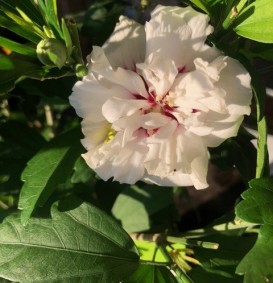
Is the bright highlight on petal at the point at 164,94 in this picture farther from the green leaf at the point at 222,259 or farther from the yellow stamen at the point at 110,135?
the green leaf at the point at 222,259

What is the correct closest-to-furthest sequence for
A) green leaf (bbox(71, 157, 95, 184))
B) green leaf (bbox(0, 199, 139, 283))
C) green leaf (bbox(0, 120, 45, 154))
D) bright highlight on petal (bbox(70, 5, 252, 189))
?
bright highlight on petal (bbox(70, 5, 252, 189))
green leaf (bbox(0, 199, 139, 283))
green leaf (bbox(71, 157, 95, 184))
green leaf (bbox(0, 120, 45, 154))

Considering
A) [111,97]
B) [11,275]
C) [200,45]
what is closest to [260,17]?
[200,45]

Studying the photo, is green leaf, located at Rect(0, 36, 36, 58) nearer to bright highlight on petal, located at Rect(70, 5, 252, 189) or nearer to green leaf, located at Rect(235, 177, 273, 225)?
bright highlight on petal, located at Rect(70, 5, 252, 189)

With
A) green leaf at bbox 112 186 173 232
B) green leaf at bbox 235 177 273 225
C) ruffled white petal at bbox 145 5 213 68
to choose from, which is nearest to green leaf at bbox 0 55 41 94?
ruffled white petal at bbox 145 5 213 68

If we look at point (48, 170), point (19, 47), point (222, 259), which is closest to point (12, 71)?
point (19, 47)

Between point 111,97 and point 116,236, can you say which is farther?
point 116,236

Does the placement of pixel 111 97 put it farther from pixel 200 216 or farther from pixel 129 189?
pixel 200 216

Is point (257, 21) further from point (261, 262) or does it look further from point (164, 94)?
point (261, 262)
